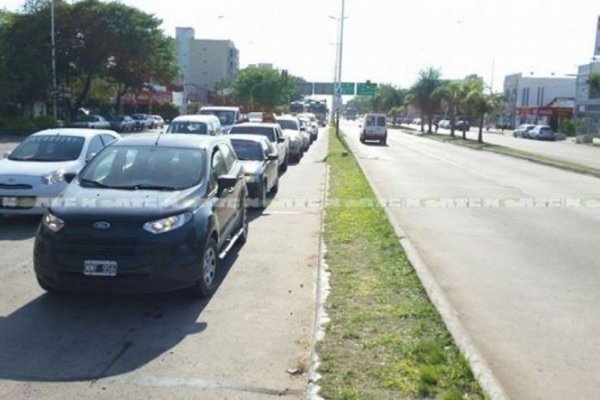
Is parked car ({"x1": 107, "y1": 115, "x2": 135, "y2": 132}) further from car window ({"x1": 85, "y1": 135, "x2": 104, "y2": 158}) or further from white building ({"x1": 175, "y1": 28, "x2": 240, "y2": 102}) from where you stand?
white building ({"x1": 175, "y1": 28, "x2": 240, "y2": 102})

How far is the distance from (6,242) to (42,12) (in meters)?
40.9

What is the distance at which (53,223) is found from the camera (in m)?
5.77

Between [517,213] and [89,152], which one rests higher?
[89,152]

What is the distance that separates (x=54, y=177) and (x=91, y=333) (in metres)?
5.31

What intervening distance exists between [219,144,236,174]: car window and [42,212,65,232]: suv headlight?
2.57m

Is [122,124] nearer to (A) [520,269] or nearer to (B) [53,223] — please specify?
(A) [520,269]

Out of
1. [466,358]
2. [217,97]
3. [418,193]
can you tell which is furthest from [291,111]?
[466,358]

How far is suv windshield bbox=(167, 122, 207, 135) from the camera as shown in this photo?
1975 cm

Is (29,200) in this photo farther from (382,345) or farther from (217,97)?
(217,97)

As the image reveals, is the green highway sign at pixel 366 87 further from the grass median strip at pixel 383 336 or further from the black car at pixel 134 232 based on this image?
the black car at pixel 134 232

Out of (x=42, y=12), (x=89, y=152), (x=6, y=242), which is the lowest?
(x=6, y=242)

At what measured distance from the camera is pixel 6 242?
8.68 meters

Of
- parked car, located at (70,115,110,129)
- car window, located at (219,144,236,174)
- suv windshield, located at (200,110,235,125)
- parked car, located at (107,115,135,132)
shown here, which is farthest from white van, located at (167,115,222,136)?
A: parked car, located at (107,115,135,132)

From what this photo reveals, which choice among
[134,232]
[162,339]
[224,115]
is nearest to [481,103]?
[224,115]
